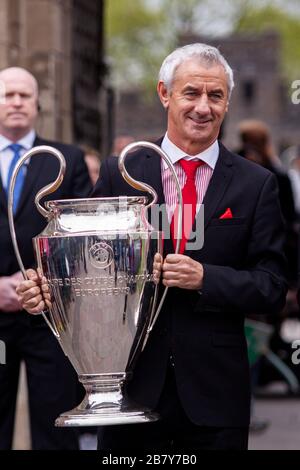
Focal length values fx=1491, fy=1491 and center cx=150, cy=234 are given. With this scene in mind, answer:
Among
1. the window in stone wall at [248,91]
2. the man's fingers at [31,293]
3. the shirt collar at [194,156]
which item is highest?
the window in stone wall at [248,91]

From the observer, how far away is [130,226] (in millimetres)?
4664

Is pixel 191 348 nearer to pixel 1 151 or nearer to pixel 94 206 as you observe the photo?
pixel 94 206

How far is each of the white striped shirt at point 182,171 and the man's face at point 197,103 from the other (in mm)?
28

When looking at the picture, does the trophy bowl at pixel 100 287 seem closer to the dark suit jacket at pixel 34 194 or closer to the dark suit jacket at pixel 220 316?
the dark suit jacket at pixel 220 316

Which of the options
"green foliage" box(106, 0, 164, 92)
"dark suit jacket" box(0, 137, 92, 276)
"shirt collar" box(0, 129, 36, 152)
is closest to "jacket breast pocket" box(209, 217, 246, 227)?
"dark suit jacket" box(0, 137, 92, 276)

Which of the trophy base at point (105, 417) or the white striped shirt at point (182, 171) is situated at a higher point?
the white striped shirt at point (182, 171)

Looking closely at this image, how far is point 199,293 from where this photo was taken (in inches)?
189

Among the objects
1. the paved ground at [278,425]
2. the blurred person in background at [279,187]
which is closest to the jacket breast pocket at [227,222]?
the blurred person in background at [279,187]

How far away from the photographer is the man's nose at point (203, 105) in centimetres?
483

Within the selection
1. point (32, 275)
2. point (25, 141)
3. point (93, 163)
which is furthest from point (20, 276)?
point (93, 163)

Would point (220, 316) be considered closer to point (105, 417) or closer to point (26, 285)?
point (105, 417)

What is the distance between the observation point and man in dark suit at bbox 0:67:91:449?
629 cm

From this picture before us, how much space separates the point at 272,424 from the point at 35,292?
A: 21.5 ft

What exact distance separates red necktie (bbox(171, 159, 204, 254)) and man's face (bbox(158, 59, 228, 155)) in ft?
0.15
